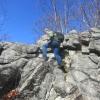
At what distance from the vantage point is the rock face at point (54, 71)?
485 inches

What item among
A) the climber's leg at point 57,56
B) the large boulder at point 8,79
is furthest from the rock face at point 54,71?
the climber's leg at point 57,56

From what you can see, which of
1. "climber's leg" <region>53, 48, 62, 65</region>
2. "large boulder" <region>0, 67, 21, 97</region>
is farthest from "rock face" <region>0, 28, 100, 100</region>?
"climber's leg" <region>53, 48, 62, 65</region>

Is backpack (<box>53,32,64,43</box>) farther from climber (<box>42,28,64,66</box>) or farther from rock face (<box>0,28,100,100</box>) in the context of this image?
rock face (<box>0,28,100,100</box>)

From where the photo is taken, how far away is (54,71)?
14.0 meters

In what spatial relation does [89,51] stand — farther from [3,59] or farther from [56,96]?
[3,59]

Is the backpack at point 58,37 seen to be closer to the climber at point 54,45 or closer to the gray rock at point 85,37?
the climber at point 54,45

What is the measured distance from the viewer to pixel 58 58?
14.5 metres

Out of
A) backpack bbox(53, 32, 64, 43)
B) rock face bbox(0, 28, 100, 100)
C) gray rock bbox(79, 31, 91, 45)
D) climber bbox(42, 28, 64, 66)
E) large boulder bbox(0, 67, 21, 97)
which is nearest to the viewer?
rock face bbox(0, 28, 100, 100)

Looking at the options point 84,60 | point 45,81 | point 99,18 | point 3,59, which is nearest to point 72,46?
point 84,60

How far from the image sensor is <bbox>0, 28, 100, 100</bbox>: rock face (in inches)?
Result: 485

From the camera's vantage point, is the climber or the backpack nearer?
the climber

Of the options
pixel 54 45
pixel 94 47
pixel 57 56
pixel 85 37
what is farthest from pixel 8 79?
pixel 85 37

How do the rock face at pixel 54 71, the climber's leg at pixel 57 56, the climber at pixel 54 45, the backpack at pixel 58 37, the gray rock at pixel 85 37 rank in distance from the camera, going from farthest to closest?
1. the gray rock at pixel 85 37
2. the backpack at pixel 58 37
3. the climber at pixel 54 45
4. the climber's leg at pixel 57 56
5. the rock face at pixel 54 71

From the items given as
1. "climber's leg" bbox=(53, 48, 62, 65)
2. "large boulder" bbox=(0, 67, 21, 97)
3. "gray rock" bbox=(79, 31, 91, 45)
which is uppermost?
"gray rock" bbox=(79, 31, 91, 45)
